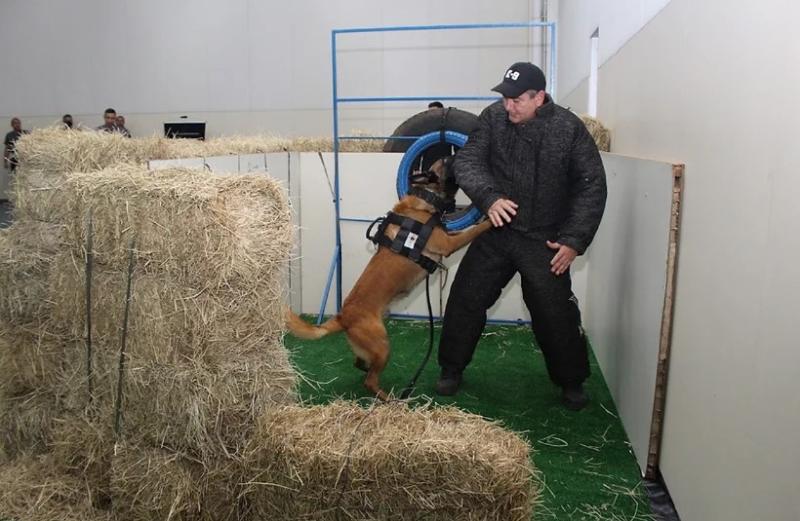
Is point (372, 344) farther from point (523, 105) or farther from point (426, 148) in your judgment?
point (426, 148)

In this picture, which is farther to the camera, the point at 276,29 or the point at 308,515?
the point at 276,29

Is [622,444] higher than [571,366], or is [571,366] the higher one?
[571,366]

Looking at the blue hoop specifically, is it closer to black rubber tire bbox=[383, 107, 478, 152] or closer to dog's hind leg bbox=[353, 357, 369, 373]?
black rubber tire bbox=[383, 107, 478, 152]

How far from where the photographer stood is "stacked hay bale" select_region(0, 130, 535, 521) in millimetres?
2053

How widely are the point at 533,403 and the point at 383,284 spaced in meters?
1.08

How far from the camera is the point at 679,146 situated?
2.62 meters

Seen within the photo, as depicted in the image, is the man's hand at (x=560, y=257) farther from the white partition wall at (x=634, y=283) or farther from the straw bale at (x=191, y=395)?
the straw bale at (x=191, y=395)

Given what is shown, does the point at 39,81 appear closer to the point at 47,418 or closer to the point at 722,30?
the point at 47,418

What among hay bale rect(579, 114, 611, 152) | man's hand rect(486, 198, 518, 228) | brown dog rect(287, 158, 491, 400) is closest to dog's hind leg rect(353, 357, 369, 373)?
brown dog rect(287, 158, 491, 400)

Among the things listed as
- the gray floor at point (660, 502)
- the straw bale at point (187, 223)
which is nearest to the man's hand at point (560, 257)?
the gray floor at point (660, 502)

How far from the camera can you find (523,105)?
3383mm

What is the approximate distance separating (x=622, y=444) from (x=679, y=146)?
1.47m

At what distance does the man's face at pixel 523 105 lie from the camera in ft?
→ 11.1

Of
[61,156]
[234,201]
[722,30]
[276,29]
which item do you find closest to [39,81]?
[276,29]
